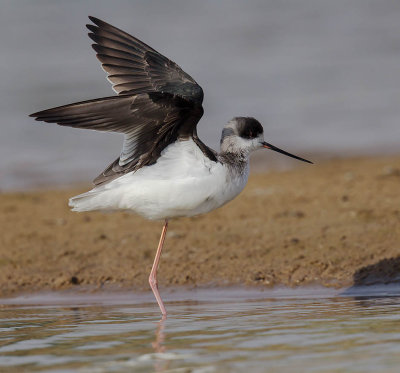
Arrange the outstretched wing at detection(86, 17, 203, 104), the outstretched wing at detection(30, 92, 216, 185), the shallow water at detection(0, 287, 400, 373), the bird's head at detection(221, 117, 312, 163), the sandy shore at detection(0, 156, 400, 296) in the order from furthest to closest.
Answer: the sandy shore at detection(0, 156, 400, 296)
the bird's head at detection(221, 117, 312, 163)
the outstretched wing at detection(86, 17, 203, 104)
the outstretched wing at detection(30, 92, 216, 185)
the shallow water at detection(0, 287, 400, 373)

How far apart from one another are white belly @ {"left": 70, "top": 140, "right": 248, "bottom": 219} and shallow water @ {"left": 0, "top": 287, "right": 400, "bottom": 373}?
0.73m

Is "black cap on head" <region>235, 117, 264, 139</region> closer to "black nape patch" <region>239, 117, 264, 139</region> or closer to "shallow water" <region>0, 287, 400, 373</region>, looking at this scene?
"black nape patch" <region>239, 117, 264, 139</region>

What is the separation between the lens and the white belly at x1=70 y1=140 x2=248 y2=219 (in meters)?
6.07

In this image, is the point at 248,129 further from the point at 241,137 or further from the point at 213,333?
the point at 213,333

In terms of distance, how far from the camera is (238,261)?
23.9 feet

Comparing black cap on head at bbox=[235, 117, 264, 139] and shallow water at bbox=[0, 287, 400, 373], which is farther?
black cap on head at bbox=[235, 117, 264, 139]

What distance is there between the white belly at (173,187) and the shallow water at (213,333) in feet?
2.39

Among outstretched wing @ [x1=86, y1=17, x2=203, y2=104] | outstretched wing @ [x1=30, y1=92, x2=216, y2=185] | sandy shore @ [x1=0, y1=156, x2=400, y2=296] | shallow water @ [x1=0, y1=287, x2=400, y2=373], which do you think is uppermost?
outstretched wing @ [x1=86, y1=17, x2=203, y2=104]

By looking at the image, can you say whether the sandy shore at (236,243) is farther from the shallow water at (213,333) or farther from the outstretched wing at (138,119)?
the outstretched wing at (138,119)

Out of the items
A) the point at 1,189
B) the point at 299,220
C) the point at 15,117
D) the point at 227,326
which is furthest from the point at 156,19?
the point at 227,326

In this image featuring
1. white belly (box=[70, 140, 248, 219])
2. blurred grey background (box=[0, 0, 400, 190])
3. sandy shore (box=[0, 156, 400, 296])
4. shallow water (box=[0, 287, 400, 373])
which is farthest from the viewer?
blurred grey background (box=[0, 0, 400, 190])

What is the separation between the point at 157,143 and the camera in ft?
20.0

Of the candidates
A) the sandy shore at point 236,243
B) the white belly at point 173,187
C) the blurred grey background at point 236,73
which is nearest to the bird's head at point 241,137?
the white belly at point 173,187

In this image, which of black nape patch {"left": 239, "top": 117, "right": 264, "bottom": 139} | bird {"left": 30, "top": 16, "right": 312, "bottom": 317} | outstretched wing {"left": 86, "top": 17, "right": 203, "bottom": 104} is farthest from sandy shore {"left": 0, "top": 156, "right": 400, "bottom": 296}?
outstretched wing {"left": 86, "top": 17, "right": 203, "bottom": 104}
